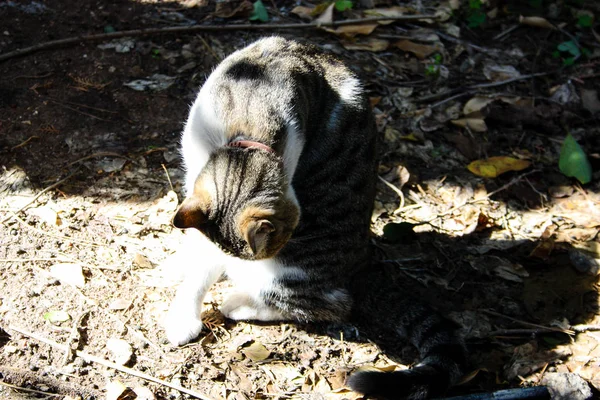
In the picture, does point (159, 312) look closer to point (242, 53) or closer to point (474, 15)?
point (242, 53)

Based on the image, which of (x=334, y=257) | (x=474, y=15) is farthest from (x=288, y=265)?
(x=474, y=15)

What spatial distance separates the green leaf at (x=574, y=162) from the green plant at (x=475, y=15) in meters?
1.66

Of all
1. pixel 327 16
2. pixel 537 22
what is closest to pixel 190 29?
pixel 327 16

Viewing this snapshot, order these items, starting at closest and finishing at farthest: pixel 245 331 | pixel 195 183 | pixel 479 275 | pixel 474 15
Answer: pixel 195 183
pixel 245 331
pixel 479 275
pixel 474 15

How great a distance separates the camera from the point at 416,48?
5.68 m

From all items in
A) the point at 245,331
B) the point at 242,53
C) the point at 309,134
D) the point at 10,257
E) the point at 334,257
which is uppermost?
the point at 242,53

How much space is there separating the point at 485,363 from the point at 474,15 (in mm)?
3725

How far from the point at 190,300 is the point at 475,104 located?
3.20 metres

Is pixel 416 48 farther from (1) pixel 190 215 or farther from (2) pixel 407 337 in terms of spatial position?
(1) pixel 190 215

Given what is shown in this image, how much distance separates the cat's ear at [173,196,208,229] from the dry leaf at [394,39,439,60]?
337cm

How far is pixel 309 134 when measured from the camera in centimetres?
365

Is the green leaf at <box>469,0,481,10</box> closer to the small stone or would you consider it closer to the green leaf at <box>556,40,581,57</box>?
the green leaf at <box>556,40,581,57</box>

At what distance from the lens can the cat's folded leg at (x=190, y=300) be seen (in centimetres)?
352

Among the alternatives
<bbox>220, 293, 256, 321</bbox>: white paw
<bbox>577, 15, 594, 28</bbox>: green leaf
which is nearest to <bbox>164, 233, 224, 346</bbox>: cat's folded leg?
<bbox>220, 293, 256, 321</bbox>: white paw
